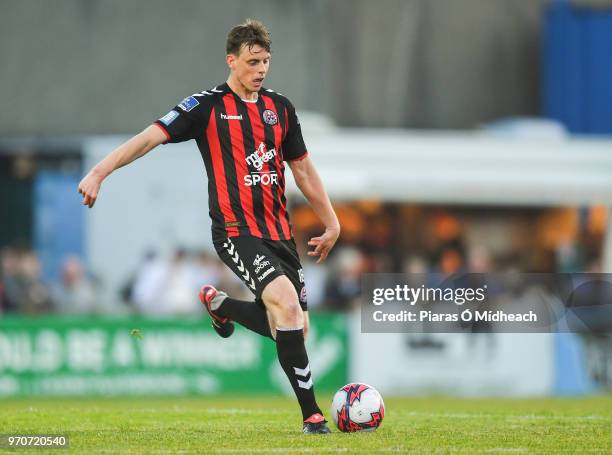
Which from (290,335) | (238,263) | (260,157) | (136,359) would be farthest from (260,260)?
(136,359)

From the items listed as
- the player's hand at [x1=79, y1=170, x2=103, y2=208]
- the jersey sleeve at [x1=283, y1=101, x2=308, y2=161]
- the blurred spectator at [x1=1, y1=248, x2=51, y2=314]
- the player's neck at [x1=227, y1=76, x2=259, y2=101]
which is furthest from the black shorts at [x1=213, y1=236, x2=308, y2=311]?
the blurred spectator at [x1=1, y1=248, x2=51, y2=314]

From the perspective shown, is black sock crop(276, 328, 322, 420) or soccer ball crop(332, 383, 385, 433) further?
soccer ball crop(332, 383, 385, 433)

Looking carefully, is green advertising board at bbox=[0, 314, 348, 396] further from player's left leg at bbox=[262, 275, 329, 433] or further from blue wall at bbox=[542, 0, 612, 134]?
blue wall at bbox=[542, 0, 612, 134]

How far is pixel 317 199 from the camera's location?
29.6 feet

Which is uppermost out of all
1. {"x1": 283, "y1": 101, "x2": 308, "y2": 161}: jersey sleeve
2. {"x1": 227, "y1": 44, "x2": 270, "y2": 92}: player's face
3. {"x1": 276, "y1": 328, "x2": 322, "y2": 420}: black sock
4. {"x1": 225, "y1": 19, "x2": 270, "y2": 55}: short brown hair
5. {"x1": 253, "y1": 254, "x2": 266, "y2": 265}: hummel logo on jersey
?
{"x1": 225, "y1": 19, "x2": 270, "y2": 55}: short brown hair

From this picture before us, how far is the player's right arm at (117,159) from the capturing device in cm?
775

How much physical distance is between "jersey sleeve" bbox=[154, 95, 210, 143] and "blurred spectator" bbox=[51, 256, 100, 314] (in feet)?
33.4

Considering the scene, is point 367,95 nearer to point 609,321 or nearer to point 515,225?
point 515,225

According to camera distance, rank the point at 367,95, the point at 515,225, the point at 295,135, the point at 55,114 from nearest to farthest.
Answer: the point at 295,135 → the point at 515,225 → the point at 55,114 → the point at 367,95

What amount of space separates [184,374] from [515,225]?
7.93 m

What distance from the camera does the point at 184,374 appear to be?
16750 millimetres

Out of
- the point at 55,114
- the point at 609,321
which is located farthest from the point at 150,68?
the point at 609,321

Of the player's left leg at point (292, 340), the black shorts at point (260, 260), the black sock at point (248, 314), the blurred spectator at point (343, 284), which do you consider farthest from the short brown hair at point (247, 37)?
the blurred spectator at point (343, 284)

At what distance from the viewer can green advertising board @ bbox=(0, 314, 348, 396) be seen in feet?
53.7
